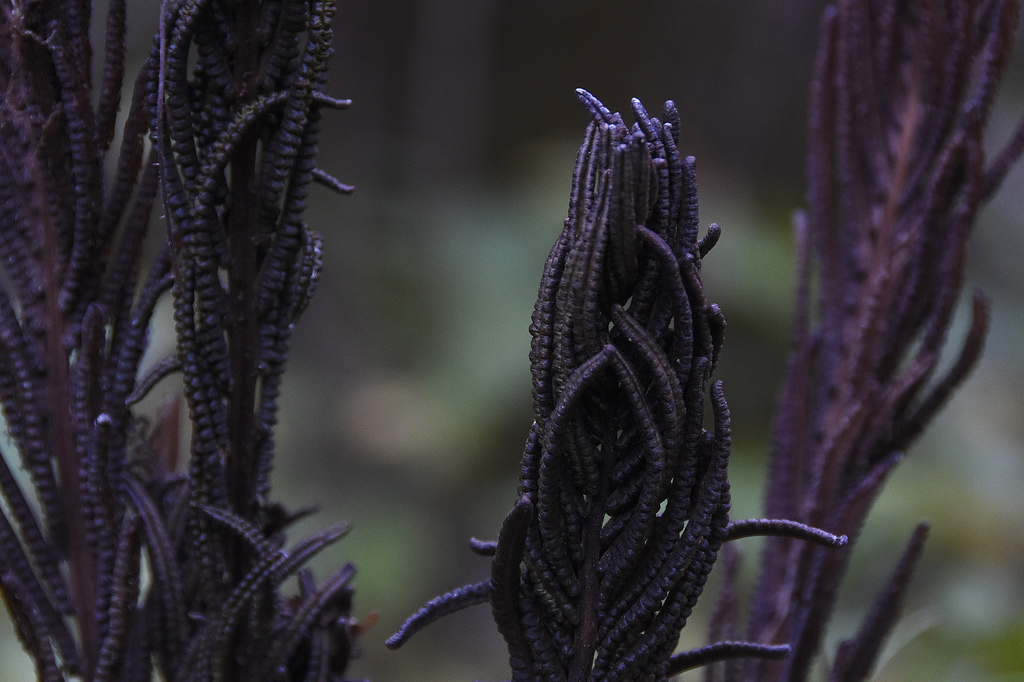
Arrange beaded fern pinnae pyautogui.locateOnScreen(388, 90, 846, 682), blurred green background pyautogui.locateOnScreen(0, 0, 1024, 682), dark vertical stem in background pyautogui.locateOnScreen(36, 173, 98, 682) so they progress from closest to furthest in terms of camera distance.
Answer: beaded fern pinnae pyautogui.locateOnScreen(388, 90, 846, 682) → dark vertical stem in background pyautogui.locateOnScreen(36, 173, 98, 682) → blurred green background pyautogui.locateOnScreen(0, 0, 1024, 682)

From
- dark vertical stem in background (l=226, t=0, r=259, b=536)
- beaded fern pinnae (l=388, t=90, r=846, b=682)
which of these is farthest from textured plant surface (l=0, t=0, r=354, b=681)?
beaded fern pinnae (l=388, t=90, r=846, b=682)

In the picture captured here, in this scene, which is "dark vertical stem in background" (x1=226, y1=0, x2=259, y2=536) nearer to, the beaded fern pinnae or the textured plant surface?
the textured plant surface

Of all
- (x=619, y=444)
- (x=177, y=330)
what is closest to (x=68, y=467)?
(x=177, y=330)

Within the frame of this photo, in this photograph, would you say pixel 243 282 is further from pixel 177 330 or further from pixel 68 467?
pixel 68 467

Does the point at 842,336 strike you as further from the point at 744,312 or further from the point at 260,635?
the point at 744,312

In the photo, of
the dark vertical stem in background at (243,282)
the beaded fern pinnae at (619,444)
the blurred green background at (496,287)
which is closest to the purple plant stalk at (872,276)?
the beaded fern pinnae at (619,444)

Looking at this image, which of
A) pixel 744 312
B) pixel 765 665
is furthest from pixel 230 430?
pixel 744 312
